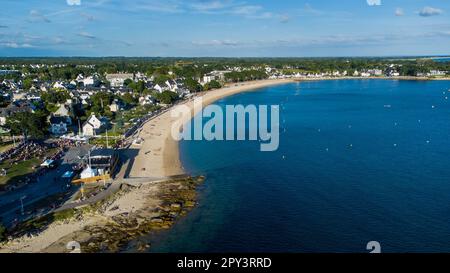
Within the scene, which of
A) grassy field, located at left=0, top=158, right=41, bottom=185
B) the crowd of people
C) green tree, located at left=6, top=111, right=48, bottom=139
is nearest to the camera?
grassy field, located at left=0, top=158, right=41, bottom=185

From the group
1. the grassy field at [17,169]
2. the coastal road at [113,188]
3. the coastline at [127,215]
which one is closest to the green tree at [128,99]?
the coastline at [127,215]

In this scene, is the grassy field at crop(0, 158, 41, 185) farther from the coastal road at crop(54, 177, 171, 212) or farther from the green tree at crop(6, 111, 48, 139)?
the green tree at crop(6, 111, 48, 139)

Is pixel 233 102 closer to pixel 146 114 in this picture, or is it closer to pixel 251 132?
pixel 146 114

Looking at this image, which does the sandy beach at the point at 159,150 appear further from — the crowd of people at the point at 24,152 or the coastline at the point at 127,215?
the crowd of people at the point at 24,152

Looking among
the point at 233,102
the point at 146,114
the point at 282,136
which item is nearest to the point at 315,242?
the point at 282,136

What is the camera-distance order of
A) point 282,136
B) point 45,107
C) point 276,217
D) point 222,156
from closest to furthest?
1. point 276,217
2. point 222,156
3. point 282,136
4. point 45,107

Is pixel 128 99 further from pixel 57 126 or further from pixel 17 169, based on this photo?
pixel 17 169

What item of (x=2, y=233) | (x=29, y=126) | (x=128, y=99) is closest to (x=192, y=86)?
(x=128, y=99)

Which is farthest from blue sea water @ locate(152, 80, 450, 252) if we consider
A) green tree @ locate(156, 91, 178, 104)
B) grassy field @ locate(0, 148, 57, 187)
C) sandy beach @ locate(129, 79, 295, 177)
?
green tree @ locate(156, 91, 178, 104)
